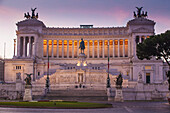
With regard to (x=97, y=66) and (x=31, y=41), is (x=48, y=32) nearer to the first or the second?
(x=31, y=41)

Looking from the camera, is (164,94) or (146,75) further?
(146,75)

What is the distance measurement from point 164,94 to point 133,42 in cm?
4443

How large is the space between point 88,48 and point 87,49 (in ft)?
2.27

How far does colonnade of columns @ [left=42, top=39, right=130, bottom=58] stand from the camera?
126 metres

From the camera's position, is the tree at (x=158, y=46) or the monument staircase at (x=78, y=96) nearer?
the tree at (x=158, y=46)

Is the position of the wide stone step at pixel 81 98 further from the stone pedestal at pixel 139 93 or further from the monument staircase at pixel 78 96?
the stone pedestal at pixel 139 93

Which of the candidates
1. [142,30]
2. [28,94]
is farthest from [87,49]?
[28,94]

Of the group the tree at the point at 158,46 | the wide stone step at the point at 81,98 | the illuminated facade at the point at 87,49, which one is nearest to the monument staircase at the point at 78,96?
the wide stone step at the point at 81,98

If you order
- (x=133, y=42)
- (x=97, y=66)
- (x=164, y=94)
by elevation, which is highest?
(x=133, y=42)

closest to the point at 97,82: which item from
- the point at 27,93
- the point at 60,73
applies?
the point at 60,73

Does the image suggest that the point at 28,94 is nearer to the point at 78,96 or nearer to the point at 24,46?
the point at 78,96

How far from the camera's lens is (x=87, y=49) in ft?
415

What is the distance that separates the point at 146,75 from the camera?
106500 millimetres

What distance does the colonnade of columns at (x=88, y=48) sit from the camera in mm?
125562
